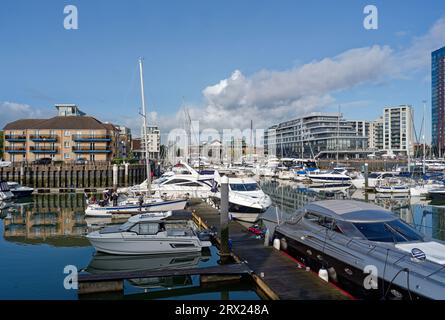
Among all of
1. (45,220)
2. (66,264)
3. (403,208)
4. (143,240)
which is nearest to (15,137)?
(45,220)

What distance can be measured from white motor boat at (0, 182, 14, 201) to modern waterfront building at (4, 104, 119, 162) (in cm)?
3947

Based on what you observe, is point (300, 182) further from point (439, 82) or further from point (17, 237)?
point (439, 82)

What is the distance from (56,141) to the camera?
261ft

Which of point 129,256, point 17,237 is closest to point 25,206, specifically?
point 17,237

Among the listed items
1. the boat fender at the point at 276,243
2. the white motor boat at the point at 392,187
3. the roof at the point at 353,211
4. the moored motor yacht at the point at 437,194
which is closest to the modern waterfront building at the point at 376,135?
the white motor boat at the point at 392,187

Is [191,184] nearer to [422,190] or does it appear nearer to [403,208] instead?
[403,208]

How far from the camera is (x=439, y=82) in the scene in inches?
7623

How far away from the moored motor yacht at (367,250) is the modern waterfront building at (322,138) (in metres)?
102

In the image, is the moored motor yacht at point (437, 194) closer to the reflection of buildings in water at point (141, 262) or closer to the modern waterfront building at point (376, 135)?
the reflection of buildings in water at point (141, 262)

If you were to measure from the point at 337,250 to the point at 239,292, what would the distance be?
348 centimetres

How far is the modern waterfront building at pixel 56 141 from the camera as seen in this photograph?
7925 centimetres

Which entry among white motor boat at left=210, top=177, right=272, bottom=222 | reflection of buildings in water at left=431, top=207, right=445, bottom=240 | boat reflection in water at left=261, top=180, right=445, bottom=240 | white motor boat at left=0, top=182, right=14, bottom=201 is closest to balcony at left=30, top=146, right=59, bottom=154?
white motor boat at left=0, top=182, right=14, bottom=201

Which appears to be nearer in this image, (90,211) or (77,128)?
(90,211)
